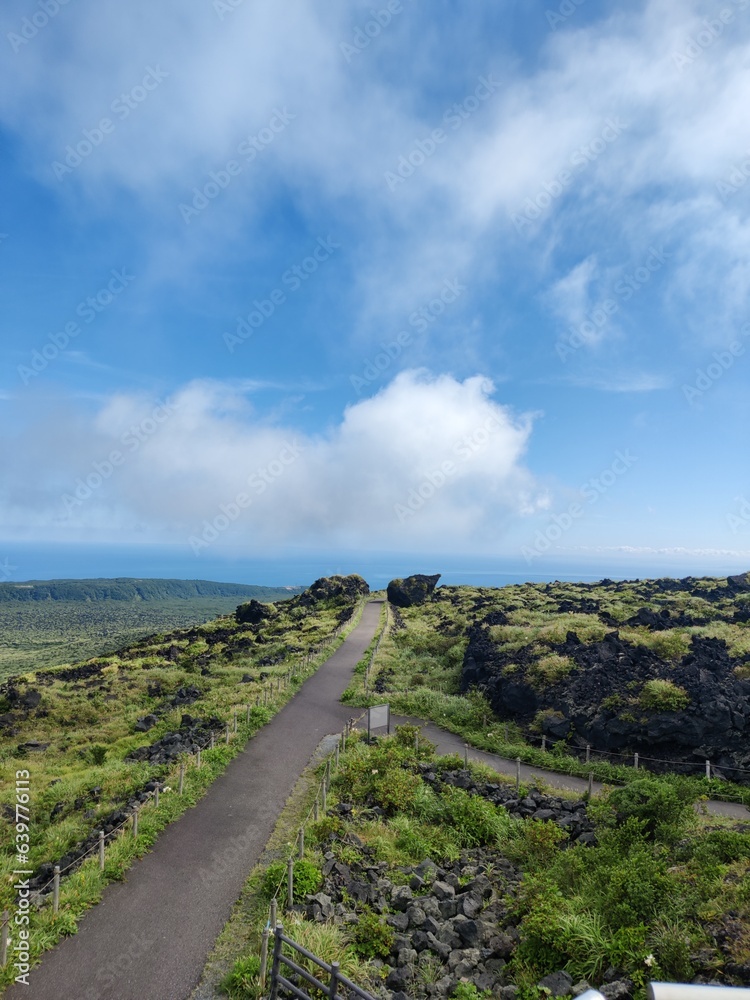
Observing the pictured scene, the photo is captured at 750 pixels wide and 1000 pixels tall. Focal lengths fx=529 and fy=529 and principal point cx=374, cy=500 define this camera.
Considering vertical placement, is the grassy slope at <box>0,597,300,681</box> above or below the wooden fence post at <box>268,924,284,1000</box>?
below

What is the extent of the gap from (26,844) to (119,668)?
3295cm

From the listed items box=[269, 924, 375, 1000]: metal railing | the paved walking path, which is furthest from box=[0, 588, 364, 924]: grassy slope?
the paved walking path

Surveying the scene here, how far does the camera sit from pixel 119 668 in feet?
154

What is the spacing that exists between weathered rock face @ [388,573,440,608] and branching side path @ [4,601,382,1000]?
5656 cm

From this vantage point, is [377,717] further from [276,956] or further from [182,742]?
[276,956]

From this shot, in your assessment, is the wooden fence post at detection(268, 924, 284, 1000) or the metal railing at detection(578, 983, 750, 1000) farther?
the wooden fence post at detection(268, 924, 284, 1000)

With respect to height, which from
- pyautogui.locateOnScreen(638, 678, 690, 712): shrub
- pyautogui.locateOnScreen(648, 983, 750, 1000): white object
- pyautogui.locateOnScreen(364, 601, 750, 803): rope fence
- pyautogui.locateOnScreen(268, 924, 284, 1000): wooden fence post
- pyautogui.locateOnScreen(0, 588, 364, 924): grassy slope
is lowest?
pyautogui.locateOnScreen(0, 588, 364, 924): grassy slope

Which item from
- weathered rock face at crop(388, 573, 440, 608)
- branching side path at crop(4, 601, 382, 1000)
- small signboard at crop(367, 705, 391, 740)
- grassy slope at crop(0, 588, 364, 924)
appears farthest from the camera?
weathered rock face at crop(388, 573, 440, 608)

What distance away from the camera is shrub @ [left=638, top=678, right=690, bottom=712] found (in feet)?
75.5

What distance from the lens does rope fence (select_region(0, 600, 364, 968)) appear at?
466 inches

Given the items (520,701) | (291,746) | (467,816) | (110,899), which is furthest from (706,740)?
(110,899)

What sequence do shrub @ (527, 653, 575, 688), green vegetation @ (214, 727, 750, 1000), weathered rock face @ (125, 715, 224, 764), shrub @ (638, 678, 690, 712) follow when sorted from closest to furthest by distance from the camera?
green vegetation @ (214, 727, 750, 1000)
weathered rock face @ (125, 715, 224, 764)
shrub @ (638, 678, 690, 712)
shrub @ (527, 653, 575, 688)

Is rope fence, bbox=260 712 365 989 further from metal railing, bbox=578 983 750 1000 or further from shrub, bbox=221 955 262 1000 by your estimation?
metal railing, bbox=578 983 750 1000

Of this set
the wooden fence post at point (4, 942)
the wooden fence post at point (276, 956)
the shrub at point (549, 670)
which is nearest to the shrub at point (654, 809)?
the wooden fence post at point (276, 956)
